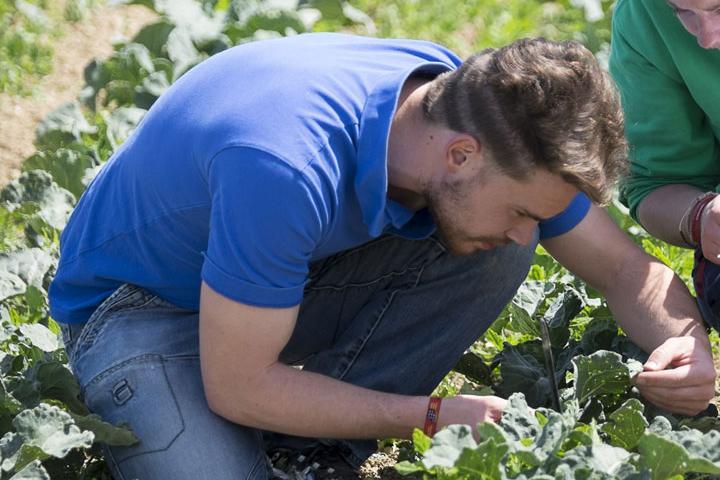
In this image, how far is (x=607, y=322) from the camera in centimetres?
358

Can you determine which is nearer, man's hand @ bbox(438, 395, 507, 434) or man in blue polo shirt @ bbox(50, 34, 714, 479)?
man in blue polo shirt @ bbox(50, 34, 714, 479)

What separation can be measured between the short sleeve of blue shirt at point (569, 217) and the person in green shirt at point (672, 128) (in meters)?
0.31

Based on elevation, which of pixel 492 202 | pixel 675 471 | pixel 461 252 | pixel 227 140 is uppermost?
pixel 227 140

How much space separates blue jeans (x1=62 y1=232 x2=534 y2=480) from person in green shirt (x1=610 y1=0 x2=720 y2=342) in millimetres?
434

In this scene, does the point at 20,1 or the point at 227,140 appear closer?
the point at 227,140

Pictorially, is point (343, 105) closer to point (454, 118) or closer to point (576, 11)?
point (454, 118)

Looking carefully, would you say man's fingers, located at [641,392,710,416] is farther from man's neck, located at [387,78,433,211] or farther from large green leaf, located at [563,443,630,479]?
man's neck, located at [387,78,433,211]

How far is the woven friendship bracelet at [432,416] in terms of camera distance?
2.95m

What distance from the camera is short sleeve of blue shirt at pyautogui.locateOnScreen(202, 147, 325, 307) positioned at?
2707 mm

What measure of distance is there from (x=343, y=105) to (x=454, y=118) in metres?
0.24

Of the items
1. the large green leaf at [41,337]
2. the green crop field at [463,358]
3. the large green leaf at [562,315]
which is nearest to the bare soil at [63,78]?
the green crop field at [463,358]

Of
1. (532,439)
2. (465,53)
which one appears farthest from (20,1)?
(532,439)

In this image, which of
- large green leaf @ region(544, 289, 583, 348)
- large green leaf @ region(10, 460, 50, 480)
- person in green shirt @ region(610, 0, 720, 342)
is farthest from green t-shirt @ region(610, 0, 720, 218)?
large green leaf @ region(10, 460, 50, 480)

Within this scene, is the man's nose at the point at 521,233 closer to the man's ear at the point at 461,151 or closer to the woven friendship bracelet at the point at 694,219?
the man's ear at the point at 461,151
